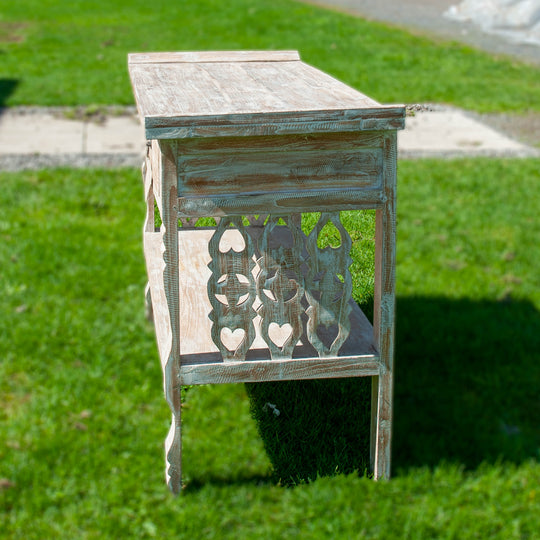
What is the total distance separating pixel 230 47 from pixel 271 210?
387 inches

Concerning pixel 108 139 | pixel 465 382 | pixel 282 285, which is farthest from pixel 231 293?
pixel 108 139

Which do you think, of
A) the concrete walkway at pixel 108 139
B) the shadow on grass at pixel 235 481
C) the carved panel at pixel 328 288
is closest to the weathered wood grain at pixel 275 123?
the carved panel at pixel 328 288

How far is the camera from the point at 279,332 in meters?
1.55

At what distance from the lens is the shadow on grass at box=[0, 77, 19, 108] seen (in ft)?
26.9

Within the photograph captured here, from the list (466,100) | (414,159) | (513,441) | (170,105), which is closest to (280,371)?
(170,105)

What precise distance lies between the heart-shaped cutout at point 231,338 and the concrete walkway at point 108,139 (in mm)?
4924

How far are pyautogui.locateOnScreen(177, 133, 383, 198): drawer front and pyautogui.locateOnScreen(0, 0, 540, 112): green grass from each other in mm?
6908

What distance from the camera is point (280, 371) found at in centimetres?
145

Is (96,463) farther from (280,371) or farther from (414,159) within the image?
(414,159)

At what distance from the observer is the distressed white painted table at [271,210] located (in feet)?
4.02

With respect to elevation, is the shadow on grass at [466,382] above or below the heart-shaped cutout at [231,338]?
below

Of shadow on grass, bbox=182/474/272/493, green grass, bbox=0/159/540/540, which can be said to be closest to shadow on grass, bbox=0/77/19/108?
green grass, bbox=0/159/540/540

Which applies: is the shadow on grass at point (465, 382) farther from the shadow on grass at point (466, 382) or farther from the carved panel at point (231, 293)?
the carved panel at point (231, 293)

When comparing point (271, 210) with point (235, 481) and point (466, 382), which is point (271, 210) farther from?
point (466, 382)
